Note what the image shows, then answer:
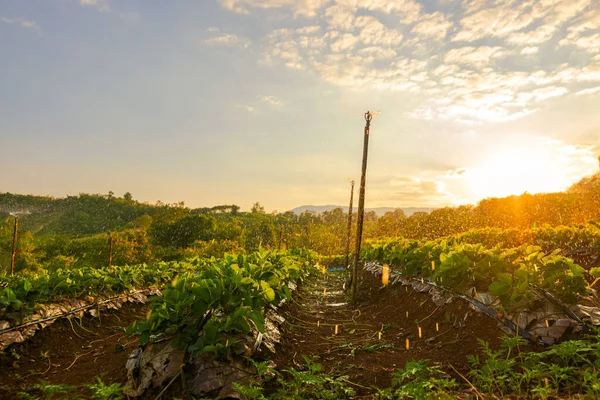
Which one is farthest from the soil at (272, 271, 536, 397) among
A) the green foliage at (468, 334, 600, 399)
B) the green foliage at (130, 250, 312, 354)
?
the green foliage at (130, 250, 312, 354)

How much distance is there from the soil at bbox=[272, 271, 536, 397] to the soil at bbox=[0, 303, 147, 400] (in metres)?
2.40

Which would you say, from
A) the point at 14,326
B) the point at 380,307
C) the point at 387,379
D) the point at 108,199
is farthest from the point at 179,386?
the point at 108,199

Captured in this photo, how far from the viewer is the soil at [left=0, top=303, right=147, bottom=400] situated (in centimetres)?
499

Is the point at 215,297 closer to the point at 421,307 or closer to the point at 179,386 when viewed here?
the point at 179,386

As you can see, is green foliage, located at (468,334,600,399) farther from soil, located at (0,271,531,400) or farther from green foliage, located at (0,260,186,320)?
green foliage, located at (0,260,186,320)

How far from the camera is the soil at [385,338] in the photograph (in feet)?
16.6

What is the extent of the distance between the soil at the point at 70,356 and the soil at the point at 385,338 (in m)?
2.40

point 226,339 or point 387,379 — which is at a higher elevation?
point 226,339

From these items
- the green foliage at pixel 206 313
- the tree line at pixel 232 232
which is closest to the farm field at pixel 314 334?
the green foliage at pixel 206 313

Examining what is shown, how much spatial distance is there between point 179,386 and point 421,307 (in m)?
5.37

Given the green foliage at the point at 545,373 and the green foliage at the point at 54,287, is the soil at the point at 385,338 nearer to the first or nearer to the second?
the green foliage at the point at 545,373

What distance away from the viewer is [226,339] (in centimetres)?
421

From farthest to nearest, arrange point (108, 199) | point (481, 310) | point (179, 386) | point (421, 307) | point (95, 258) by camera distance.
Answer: point (108, 199) < point (95, 258) < point (421, 307) < point (481, 310) < point (179, 386)

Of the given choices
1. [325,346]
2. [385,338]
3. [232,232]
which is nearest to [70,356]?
[325,346]
